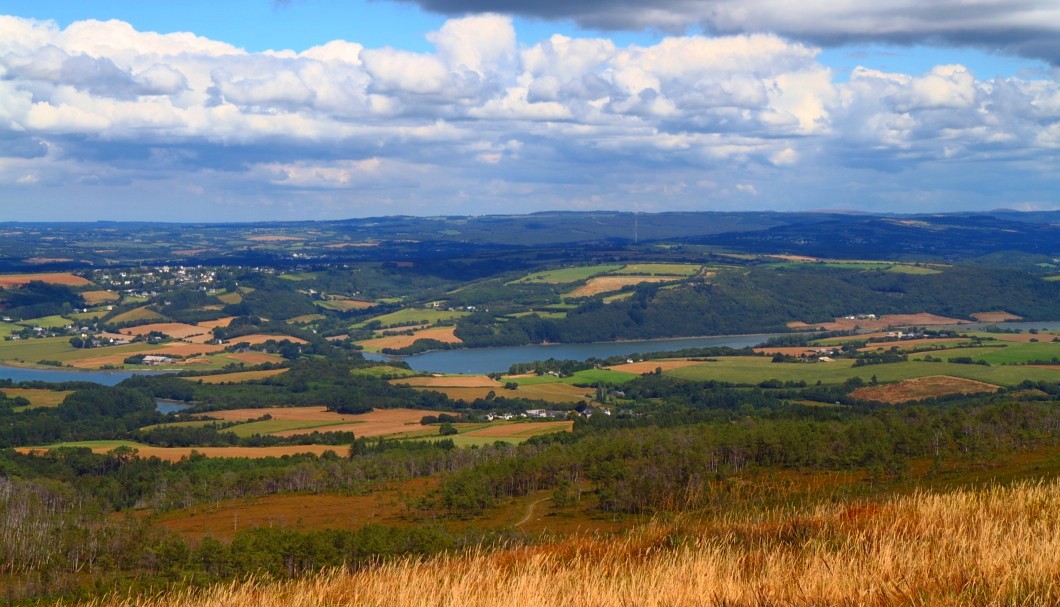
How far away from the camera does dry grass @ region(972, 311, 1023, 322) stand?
177875 mm

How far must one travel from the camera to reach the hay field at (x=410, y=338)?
156 metres

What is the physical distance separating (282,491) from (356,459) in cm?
730

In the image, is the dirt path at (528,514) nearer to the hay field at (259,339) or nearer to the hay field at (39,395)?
the hay field at (39,395)

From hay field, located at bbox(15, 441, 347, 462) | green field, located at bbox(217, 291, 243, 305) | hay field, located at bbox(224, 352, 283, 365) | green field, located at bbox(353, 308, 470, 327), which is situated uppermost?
green field, located at bbox(217, 291, 243, 305)

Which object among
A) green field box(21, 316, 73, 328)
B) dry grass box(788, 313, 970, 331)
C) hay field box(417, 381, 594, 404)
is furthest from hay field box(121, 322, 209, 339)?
dry grass box(788, 313, 970, 331)

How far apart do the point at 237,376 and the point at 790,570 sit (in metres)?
124

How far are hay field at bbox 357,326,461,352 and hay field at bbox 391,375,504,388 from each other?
116ft

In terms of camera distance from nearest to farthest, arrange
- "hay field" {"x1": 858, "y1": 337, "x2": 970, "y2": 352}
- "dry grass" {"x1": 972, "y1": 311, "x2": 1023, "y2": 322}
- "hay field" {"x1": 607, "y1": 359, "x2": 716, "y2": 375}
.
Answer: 1. "hay field" {"x1": 607, "y1": 359, "x2": 716, "y2": 375}
2. "hay field" {"x1": 858, "y1": 337, "x2": 970, "y2": 352}
3. "dry grass" {"x1": 972, "y1": 311, "x2": 1023, "y2": 322}

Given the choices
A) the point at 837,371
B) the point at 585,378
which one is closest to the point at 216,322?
the point at 585,378

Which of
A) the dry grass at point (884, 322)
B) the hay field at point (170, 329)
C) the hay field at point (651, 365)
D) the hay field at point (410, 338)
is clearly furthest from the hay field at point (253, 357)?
the dry grass at point (884, 322)

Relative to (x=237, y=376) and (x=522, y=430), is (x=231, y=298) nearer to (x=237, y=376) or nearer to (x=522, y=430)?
(x=237, y=376)

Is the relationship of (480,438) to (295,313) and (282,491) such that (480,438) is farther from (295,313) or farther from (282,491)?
(295,313)

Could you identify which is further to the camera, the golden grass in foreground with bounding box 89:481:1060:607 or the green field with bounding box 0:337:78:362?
the green field with bounding box 0:337:78:362

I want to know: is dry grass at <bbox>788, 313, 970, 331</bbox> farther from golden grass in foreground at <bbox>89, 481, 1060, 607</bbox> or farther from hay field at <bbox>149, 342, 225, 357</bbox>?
golden grass in foreground at <bbox>89, 481, 1060, 607</bbox>
